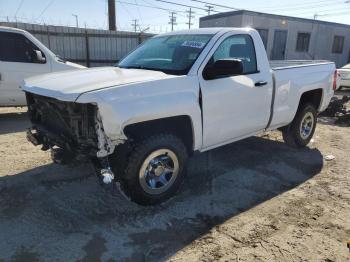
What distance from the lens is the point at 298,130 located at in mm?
5961

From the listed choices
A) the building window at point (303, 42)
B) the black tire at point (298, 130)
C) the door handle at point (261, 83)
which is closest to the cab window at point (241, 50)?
the door handle at point (261, 83)

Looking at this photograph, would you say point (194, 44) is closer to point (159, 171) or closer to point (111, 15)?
point (159, 171)

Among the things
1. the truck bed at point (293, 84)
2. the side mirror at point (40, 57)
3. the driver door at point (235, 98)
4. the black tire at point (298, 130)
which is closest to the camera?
the driver door at point (235, 98)

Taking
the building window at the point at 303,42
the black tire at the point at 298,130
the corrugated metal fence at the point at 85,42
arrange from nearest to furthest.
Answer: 1. the black tire at the point at 298,130
2. the corrugated metal fence at the point at 85,42
3. the building window at the point at 303,42

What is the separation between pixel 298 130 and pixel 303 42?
21.1 metres

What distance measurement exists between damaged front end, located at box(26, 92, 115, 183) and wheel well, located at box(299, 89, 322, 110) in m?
3.86

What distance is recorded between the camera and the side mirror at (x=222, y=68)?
3.92 meters

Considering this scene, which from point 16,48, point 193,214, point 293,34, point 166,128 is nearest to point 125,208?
point 193,214

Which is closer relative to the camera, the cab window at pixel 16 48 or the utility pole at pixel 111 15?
the cab window at pixel 16 48

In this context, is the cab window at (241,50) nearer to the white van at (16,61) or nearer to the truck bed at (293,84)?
the truck bed at (293,84)

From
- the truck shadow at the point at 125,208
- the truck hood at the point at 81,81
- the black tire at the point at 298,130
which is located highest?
the truck hood at the point at 81,81

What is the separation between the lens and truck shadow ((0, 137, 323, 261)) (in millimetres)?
3166

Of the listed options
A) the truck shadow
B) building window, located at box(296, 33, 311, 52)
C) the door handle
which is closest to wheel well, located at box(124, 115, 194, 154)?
the truck shadow

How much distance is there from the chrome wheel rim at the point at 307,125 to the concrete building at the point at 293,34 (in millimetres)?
16262
